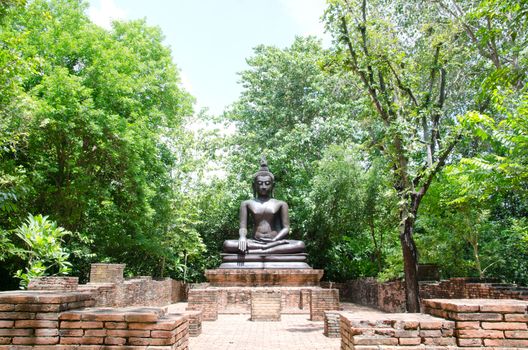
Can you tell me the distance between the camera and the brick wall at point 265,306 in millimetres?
10641

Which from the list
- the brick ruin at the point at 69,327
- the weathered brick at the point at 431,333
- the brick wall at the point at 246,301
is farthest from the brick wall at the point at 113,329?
the brick wall at the point at 246,301

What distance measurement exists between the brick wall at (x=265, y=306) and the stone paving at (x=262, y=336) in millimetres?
236

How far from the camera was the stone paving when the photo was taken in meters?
6.96

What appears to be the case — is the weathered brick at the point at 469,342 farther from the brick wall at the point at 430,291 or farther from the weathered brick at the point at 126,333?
the brick wall at the point at 430,291

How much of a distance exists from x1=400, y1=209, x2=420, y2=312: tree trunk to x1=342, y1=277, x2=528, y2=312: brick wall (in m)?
1.20

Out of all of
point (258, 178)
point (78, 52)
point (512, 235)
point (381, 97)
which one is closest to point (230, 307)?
point (258, 178)

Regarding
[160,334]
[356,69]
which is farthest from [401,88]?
[160,334]

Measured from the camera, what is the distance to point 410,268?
411 inches

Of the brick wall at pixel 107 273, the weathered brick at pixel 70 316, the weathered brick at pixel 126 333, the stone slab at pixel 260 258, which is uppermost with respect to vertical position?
the stone slab at pixel 260 258

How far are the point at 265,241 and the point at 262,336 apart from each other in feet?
24.5

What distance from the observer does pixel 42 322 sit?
→ 4.12m

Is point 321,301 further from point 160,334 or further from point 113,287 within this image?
point 160,334

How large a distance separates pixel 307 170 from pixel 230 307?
430 inches

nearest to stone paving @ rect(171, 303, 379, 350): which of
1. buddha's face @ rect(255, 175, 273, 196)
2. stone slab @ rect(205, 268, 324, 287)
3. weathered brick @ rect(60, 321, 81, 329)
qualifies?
stone slab @ rect(205, 268, 324, 287)
